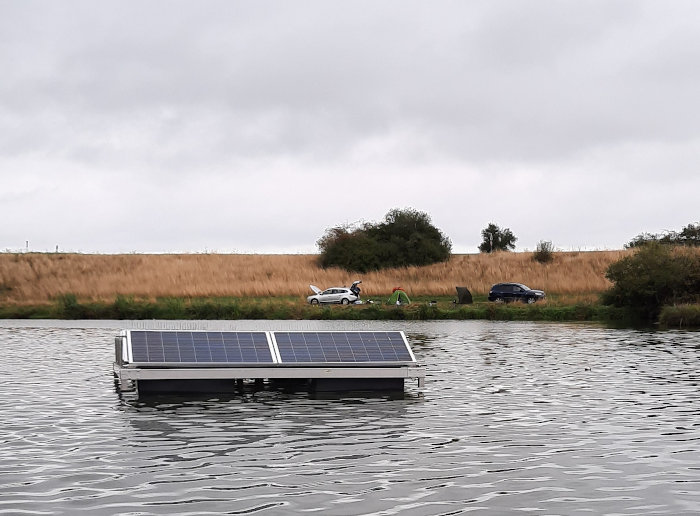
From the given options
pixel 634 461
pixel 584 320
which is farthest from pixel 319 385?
pixel 584 320

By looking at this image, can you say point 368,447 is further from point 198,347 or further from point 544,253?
point 544,253

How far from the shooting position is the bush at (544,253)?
100062mm

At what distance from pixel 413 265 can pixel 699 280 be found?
123 feet

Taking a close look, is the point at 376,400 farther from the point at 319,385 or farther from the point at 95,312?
the point at 95,312

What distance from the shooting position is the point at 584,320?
2534 inches

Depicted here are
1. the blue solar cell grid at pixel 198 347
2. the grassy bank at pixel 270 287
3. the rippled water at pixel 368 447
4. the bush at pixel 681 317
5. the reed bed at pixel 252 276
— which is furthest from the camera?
the reed bed at pixel 252 276

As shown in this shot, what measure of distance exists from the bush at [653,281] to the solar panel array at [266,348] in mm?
43051

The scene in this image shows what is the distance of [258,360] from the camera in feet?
82.7

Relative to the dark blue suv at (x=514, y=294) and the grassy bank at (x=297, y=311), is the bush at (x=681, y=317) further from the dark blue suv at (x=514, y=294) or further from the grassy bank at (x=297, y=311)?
the dark blue suv at (x=514, y=294)

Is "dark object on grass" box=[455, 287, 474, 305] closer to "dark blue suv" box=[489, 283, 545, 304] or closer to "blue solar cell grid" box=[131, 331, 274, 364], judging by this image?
"dark blue suv" box=[489, 283, 545, 304]

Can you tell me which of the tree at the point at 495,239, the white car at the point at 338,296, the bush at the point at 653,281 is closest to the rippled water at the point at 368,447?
the bush at the point at 653,281

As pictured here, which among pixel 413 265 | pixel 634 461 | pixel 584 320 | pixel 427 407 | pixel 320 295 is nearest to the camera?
pixel 634 461

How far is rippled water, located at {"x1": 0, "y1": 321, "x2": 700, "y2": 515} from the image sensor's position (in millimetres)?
14172

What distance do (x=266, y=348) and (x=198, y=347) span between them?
169 centimetres
